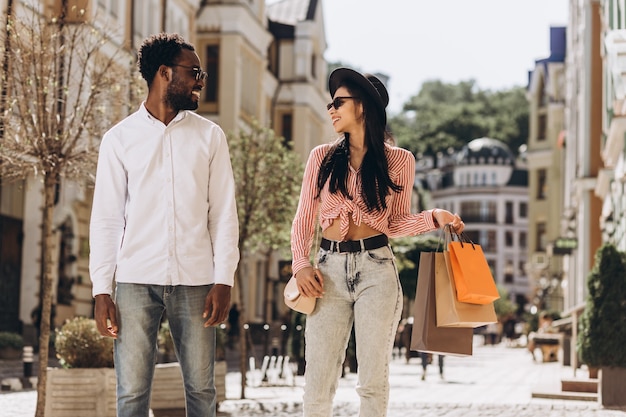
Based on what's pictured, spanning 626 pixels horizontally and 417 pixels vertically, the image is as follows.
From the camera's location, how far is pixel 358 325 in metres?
6.59

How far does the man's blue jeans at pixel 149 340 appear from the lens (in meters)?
6.04

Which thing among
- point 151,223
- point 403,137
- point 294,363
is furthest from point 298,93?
point 403,137

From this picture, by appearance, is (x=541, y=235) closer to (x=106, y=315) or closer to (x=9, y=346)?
(x=9, y=346)

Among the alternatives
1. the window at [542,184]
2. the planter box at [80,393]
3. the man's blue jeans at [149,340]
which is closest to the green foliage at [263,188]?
the planter box at [80,393]

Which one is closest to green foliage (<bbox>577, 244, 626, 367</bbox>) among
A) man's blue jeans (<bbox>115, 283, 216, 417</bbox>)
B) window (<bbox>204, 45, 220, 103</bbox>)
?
man's blue jeans (<bbox>115, 283, 216, 417</bbox>)

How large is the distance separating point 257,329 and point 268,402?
28.2 metres

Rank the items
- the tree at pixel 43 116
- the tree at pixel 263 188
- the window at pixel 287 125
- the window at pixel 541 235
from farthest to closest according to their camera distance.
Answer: the window at pixel 541 235 → the window at pixel 287 125 → the tree at pixel 263 188 → the tree at pixel 43 116

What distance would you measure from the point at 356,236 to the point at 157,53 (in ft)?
4.06

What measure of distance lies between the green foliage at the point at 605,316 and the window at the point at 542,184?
69261mm

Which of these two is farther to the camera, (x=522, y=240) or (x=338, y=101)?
(x=522, y=240)

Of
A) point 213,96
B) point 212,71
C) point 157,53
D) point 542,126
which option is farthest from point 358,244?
point 542,126

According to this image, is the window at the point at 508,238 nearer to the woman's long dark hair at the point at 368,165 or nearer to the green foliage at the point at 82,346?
the green foliage at the point at 82,346

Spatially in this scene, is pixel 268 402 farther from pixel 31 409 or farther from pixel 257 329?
pixel 257 329

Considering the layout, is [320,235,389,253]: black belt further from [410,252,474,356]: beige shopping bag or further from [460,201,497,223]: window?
[460,201,497,223]: window
